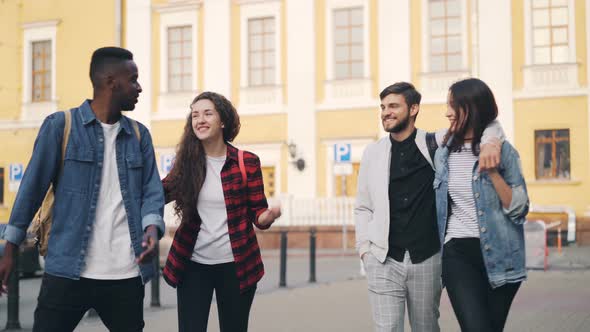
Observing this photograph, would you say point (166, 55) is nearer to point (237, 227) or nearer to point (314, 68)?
point (314, 68)

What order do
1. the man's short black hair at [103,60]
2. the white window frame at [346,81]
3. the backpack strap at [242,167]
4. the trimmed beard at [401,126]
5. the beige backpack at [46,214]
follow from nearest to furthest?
the beige backpack at [46,214], the man's short black hair at [103,60], the backpack strap at [242,167], the trimmed beard at [401,126], the white window frame at [346,81]

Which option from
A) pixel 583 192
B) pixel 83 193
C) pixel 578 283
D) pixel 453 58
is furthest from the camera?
pixel 453 58

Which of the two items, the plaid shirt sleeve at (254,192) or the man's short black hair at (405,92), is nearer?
the plaid shirt sleeve at (254,192)

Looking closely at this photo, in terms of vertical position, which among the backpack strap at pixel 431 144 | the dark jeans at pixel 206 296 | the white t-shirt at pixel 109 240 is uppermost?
the backpack strap at pixel 431 144

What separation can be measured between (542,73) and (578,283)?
13156 mm

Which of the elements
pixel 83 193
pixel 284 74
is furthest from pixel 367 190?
pixel 284 74

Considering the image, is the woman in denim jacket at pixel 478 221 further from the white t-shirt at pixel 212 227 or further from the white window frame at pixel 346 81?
the white window frame at pixel 346 81

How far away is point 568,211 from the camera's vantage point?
26.2m

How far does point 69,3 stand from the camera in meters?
33.8

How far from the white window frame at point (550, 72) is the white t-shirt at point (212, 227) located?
23.2 metres

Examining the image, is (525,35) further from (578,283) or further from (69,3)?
(69,3)

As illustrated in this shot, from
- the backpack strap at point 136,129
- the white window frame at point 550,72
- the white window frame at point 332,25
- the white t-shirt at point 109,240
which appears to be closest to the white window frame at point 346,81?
Result: the white window frame at point 332,25

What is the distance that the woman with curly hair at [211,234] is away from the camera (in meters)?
5.25

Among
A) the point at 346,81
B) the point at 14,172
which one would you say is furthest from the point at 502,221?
the point at 14,172
